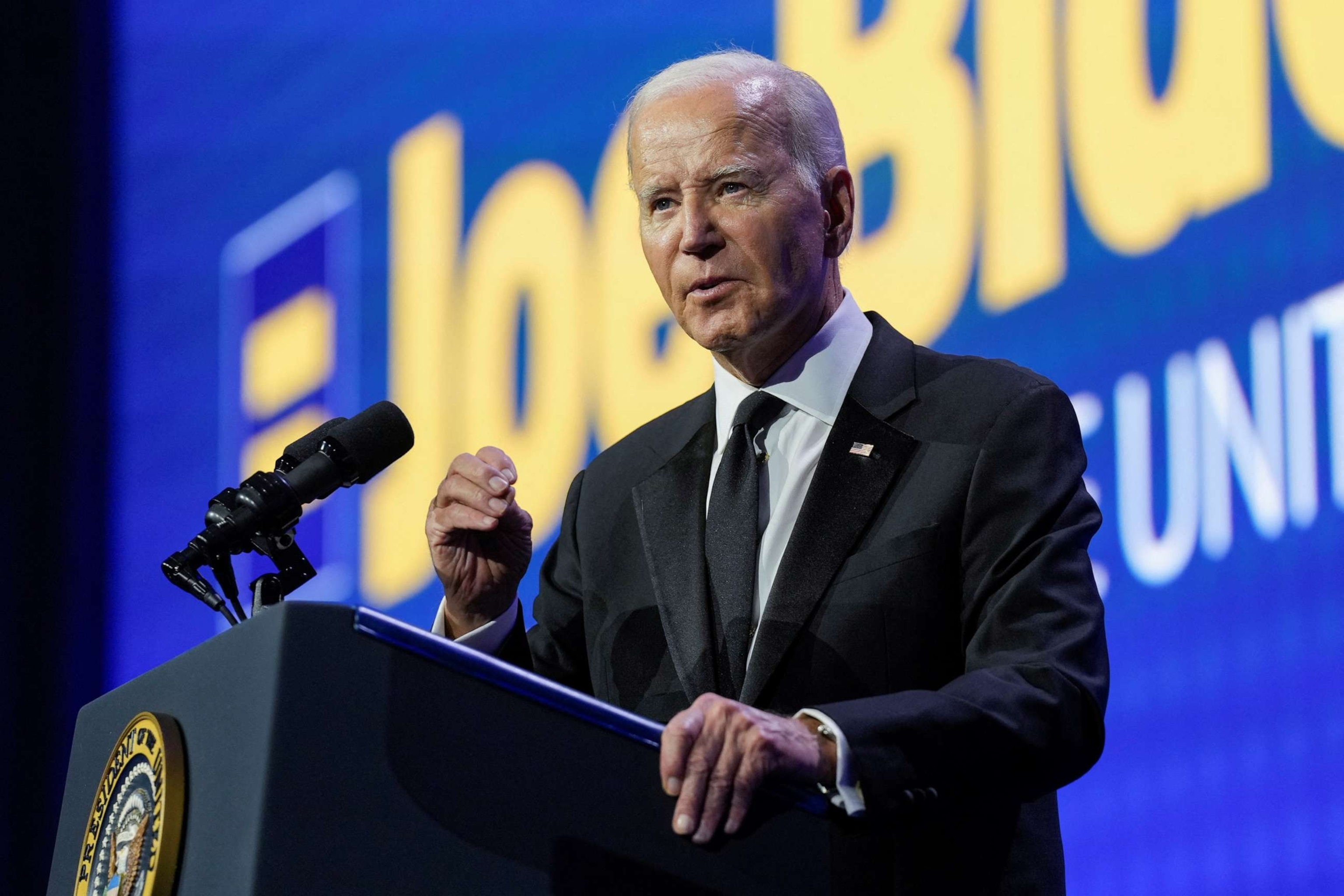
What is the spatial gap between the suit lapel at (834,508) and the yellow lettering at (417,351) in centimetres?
168

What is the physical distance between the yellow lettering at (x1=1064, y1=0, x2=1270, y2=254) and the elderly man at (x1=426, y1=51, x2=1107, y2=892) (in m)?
0.71

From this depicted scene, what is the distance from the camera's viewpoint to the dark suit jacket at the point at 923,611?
4.13 feet

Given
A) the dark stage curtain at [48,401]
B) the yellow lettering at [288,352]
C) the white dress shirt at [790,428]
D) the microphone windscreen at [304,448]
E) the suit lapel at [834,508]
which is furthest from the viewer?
the dark stage curtain at [48,401]

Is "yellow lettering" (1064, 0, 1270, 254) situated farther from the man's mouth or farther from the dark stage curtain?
the dark stage curtain

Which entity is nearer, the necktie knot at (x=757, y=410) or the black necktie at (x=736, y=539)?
the black necktie at (x=736, y=539)

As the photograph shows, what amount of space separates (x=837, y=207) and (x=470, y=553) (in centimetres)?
61

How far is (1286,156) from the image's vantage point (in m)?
2.25

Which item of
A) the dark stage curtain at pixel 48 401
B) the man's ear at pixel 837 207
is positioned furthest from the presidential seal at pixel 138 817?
the dark stage curtain at pixel 48 401

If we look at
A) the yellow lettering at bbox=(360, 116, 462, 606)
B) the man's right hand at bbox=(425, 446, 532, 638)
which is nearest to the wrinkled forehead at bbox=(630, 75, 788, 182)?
the man's right hand at bbox=(425, 446, 532, 638)

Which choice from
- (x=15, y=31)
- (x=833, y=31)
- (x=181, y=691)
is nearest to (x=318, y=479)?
(x=181, y=691)

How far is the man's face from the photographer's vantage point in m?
1.73

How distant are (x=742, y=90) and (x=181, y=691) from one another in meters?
0.95

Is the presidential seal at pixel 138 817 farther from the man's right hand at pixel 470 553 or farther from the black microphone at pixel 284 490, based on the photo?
the man's right hand at pixel 470 553

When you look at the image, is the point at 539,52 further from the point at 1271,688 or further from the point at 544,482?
the point at 1271,688
